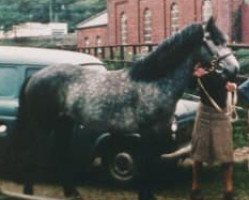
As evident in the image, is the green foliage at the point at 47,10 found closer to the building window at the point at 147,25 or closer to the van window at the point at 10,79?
the building window at the point at 147,25

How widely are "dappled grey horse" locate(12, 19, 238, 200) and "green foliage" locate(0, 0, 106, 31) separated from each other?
284ft

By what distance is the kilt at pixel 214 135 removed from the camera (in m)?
7.85

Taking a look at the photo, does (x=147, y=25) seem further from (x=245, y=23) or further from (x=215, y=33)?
(x=215, y=33)

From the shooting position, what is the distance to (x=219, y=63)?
23.7 feet

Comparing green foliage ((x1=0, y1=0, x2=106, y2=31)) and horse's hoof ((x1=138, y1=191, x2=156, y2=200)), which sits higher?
green foliage ((x1=0, y1=0, x2=106, y2=31))

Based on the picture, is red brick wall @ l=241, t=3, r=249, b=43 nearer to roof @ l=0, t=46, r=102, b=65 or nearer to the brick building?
the brick building

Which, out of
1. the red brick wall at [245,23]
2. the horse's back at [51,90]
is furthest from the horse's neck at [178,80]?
the red brick wall at [245,23]

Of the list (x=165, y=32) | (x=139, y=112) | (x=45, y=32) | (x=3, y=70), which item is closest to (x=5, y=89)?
(x=3, y=70)

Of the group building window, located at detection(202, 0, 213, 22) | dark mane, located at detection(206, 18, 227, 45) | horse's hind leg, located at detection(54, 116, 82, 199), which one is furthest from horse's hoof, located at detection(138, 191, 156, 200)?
building window, located at detection(202, 0, 213, 22)

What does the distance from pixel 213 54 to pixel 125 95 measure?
111cm

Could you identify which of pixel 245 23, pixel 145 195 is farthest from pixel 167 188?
pixel 245 23

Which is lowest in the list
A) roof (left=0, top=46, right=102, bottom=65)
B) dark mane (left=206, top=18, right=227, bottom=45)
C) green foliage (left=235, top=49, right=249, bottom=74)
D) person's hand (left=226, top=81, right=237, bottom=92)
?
green foliage (left=235, top=49, right=249, bottom=74)

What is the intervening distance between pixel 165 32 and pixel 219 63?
43876mm

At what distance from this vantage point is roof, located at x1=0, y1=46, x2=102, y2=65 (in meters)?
9.49
